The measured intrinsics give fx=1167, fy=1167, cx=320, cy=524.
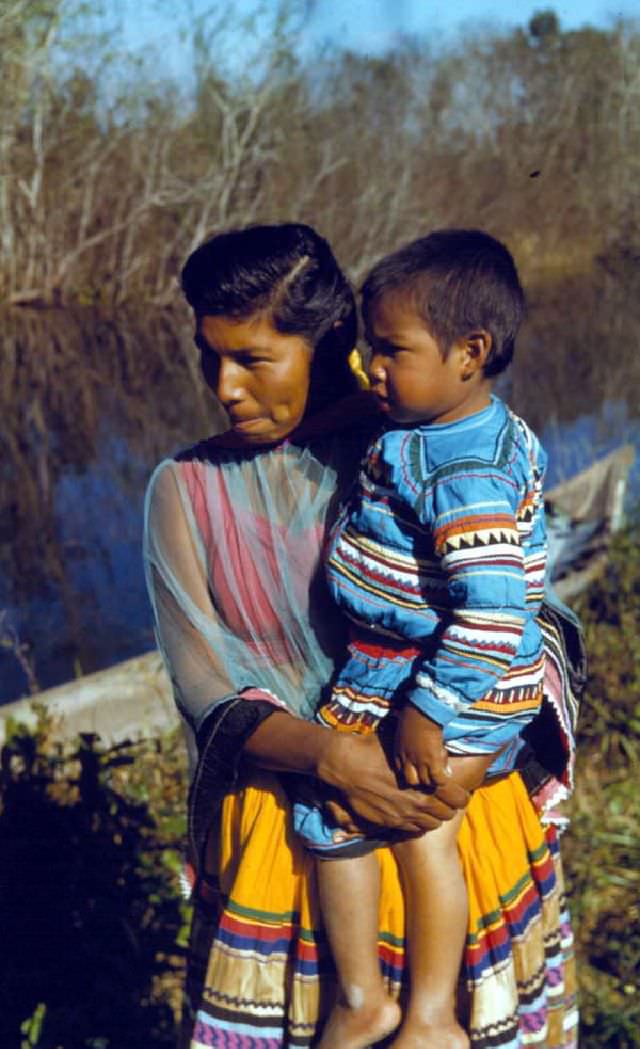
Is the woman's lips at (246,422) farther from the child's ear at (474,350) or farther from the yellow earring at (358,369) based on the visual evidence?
the child's ear at (474,350)

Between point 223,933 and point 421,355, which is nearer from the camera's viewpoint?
point 421,355

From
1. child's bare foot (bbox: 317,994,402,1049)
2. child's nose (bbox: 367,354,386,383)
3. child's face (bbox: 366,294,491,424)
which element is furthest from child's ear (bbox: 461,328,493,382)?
child's bare foot (bbox: 317,994,402,1049)

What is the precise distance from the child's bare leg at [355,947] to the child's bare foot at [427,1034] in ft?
0.09

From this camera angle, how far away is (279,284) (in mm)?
1636

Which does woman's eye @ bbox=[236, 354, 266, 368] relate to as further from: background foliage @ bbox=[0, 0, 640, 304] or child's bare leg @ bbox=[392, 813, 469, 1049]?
background foliage @ bbox=[0, 0, 640, 304]

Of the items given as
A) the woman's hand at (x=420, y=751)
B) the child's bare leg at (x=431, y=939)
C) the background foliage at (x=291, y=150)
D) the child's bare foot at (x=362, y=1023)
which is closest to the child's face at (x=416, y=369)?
the woman's hand at (x=420, y=751)

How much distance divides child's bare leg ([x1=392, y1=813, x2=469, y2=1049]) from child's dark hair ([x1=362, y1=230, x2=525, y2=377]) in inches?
27.6

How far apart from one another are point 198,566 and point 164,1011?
1.73m

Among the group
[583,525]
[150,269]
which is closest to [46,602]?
[583,525]

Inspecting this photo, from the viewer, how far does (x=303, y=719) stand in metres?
1.72

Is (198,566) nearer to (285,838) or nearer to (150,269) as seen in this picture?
(285,838)

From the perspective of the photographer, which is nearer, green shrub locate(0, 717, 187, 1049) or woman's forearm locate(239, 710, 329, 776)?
woman's forearm locate(239, 710, 329, 776)

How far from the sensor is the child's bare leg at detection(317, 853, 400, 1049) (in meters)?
1.67

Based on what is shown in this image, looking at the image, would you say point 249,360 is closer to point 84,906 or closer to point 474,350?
point 474,350
